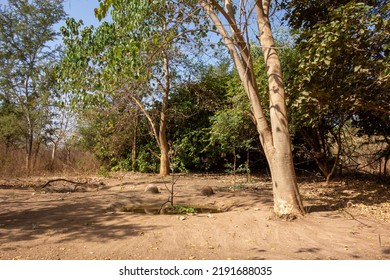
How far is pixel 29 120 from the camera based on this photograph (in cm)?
1434

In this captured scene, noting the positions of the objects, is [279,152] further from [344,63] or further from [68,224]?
[68,224]

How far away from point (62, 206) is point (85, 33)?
3.36 meters

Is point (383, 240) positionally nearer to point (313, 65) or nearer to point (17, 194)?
point (313, 65)

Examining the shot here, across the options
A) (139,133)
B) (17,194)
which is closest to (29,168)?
(139,133)

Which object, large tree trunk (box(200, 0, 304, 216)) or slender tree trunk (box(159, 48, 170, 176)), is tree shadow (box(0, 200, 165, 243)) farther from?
slender tree trunk (box(159, 48, 170, 176))

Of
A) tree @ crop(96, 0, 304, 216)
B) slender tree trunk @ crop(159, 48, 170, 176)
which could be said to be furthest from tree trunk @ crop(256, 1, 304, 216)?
slender tree trunk @ crop(159, 48, 170, 176)

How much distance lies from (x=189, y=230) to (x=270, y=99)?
283 centimetres

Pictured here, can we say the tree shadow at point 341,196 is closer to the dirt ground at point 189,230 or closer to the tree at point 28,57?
the dirt ground at point 189,230

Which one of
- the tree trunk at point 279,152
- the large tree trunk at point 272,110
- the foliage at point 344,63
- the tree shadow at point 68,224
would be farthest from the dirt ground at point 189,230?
the foliage at point 344,63

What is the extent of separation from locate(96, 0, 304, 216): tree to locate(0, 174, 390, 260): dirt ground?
1.55ft

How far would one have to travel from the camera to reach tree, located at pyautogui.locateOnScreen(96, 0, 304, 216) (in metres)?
5.64

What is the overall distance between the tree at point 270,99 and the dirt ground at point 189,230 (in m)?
0.47

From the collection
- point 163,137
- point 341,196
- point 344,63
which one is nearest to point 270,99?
point 344,63

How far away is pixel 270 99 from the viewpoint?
607cm
